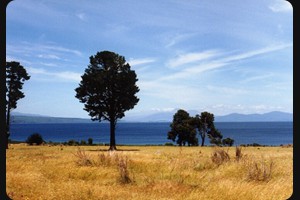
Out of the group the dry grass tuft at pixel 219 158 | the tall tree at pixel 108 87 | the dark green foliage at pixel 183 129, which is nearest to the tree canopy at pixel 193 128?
the dark green foliage at pixel 183 129

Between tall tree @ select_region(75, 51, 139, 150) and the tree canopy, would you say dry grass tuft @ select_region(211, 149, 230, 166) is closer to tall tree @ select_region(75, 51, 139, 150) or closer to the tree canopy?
tall tree @ select_region(75, 51, 139, 150)

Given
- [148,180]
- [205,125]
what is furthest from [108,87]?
[205,125]

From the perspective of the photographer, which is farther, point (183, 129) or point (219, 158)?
point (183, 129)

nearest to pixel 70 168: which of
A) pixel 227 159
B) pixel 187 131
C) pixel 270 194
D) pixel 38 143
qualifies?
pixel 227 159

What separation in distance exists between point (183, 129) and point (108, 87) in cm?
3541

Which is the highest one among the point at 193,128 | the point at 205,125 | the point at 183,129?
the point at 205,125

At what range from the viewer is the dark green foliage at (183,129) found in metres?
80.5

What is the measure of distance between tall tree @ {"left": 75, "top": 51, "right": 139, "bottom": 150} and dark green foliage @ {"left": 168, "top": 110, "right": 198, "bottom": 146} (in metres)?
33.2

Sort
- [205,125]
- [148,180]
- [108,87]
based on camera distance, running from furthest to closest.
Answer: [205,125]
[108,87]
[148,180]

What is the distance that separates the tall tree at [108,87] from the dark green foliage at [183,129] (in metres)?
33.2

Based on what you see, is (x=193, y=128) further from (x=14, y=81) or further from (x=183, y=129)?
(x=14, y=81)

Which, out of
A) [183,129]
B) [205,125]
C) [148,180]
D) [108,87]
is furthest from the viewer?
[205,125]

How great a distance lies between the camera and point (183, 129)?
8050 cm

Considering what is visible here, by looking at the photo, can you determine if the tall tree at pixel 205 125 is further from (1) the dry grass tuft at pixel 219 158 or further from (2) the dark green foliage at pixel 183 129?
(1) the dry grass tuft at pixel 219 158
